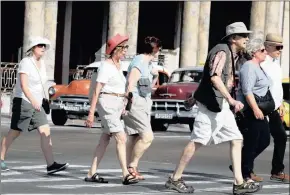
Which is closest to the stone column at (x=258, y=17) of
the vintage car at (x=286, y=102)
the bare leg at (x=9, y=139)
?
the vintage car at (x=286, y=102)

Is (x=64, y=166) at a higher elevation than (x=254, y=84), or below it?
below

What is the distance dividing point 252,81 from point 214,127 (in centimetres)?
122

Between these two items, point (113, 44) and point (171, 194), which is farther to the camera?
point (113, 44)

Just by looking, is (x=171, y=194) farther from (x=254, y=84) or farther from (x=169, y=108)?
(x=169, y=108)

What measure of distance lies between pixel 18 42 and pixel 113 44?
37.1m

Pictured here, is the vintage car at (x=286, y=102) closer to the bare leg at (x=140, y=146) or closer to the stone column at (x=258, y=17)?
the stone column at (x=258, y=17)

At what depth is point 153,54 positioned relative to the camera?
12797 millimetres

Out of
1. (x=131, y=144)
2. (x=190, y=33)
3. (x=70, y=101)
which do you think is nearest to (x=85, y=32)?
(x=190, y=33)

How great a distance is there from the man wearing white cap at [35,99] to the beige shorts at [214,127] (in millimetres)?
2141

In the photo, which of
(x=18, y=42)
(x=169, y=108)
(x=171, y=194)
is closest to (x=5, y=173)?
(x=171, y=194)

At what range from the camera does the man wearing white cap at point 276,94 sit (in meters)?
13.5

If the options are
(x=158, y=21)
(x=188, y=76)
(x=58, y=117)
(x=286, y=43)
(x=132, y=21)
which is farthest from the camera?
(x=286, y=43)

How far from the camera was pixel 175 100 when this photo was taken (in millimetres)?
27641

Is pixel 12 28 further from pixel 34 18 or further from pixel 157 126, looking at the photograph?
pixel 157 126
